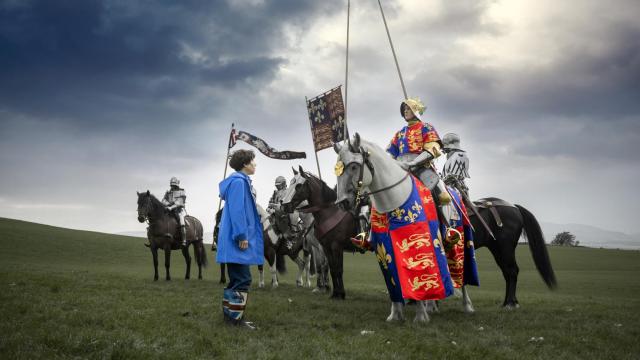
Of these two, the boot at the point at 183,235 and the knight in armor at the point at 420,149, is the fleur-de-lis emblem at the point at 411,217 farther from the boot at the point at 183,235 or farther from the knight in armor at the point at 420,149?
the boot at the point at 183,235

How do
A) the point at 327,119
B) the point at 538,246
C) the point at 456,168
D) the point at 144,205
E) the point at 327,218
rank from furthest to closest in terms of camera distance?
the point at 327,119 → the point at 144,205 → the point at 327,218 → the point at 538,246 → the point at 456,168

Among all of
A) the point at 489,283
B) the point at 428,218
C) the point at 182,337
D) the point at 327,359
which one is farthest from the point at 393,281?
the point at 489,283

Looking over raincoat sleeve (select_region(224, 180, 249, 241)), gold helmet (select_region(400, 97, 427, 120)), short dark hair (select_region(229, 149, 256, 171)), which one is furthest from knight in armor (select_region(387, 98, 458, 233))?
raincoat sleeve (select_region(224, 180, 249, 241))

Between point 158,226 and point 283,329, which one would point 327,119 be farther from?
point 283,329

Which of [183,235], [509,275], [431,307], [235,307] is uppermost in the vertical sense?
[183,235]

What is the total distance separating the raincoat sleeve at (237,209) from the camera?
19.8 ft

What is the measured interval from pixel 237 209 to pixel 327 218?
4508 mm

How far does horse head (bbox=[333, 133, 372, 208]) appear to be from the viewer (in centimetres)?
606

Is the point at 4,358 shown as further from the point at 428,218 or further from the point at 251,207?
the point at 428,218

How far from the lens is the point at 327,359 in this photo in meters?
4.63

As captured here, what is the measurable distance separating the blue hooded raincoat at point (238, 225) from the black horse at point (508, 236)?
532 cm

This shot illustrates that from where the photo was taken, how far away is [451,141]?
9008 millimetres

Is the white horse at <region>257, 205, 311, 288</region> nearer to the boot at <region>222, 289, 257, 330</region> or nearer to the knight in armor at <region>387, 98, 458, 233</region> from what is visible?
the knight in armor at <region>387, 98, 458, 233</region>

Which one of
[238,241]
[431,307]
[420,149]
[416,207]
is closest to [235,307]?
[238,241]
